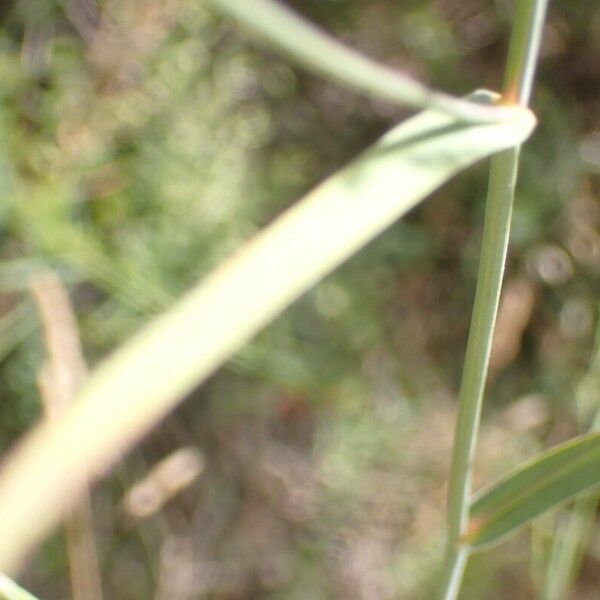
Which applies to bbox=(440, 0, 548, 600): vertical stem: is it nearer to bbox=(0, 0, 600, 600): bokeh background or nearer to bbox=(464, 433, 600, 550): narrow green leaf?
bbox=(464, 433, 600, 550): narrow green leaf

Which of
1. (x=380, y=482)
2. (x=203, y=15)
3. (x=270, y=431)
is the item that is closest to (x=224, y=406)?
(x=270, y=431)

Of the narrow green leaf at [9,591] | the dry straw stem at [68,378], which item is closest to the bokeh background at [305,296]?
the dry straw stem at [68,378]

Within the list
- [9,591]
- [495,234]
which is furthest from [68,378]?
[495,234]

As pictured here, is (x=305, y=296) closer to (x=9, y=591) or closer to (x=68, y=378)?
(x=68, y=378)

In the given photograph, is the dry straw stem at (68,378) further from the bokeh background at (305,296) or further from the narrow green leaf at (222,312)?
the narrow green leaf at (222,312)

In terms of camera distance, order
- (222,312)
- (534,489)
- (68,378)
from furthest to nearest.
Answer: (68,378)
(534,489)
(222,312)

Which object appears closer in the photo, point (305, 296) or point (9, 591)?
point (9, 591)
